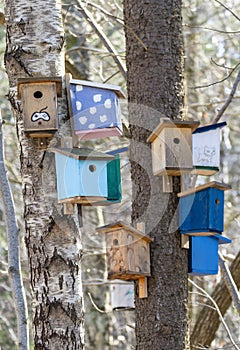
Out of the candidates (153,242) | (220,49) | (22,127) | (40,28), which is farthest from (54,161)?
(220,49)

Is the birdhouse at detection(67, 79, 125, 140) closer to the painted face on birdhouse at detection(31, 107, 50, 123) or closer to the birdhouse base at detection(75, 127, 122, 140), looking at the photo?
the birdhouse base at detection(75, 127, 122, 140)

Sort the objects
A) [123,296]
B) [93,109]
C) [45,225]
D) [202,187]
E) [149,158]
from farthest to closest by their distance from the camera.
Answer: [123,296] < [149,158] < [202,187] < [93,109] < [45,225]

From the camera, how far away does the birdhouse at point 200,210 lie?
464cm

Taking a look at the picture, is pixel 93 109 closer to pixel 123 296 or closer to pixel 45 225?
pixel 45 225

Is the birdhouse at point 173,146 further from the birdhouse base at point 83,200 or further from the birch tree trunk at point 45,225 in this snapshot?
the birch tree trunk at point 45,225

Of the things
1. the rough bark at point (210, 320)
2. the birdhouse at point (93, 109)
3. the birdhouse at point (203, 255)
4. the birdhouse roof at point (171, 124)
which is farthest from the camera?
the rough bark at point (210, 320)

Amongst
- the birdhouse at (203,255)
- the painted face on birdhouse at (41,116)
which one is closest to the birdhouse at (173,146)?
the birdhouse at (203,255)

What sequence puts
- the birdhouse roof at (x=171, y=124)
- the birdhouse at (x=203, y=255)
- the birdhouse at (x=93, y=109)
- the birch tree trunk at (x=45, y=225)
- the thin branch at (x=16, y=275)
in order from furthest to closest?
the birdhouse at (x=203, y=255) < the birdhouse roof at (x=171, y=124) < the birdhouse at (x=93, y=109) < the thin branch at (x=16, y=275) < the birch tree trunk at (x=45, y=225)

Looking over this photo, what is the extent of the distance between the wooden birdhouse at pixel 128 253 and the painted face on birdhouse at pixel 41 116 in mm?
761

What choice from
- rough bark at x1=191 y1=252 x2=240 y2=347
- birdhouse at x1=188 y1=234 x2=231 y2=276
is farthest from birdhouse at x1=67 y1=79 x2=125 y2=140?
rough bark at x1=191 y1=252 x2=240 y2=347

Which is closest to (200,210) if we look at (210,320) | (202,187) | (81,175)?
(202,187)

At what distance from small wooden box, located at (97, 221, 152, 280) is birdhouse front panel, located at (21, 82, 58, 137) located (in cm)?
75

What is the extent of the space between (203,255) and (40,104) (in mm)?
1328

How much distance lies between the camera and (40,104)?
13.2 ft
